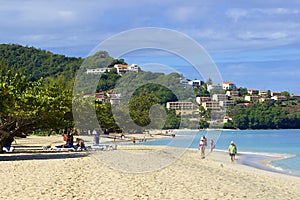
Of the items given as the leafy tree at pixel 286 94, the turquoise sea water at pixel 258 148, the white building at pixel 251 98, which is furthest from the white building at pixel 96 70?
the leafy tree at pixel 286 94

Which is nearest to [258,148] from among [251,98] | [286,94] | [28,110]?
[28,110]

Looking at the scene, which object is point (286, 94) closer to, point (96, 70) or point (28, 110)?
point (28, 110)

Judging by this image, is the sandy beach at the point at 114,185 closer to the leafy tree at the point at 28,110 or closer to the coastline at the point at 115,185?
the coastline at the point at 115,185

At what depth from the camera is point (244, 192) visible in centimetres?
1392

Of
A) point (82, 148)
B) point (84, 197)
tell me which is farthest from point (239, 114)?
point (84, 197)

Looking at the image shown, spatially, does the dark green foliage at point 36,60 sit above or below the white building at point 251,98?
above

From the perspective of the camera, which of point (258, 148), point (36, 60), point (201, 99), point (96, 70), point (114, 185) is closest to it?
point (114, 185)

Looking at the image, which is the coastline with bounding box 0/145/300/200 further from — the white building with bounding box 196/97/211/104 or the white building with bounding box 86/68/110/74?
the white building with bounding box 86/68/110/74

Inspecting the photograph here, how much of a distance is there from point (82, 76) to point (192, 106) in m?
5.71

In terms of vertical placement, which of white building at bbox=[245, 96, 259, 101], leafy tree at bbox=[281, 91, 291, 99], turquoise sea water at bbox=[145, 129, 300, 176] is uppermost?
leafy tree at bbox=[281, 91, 291, 99]

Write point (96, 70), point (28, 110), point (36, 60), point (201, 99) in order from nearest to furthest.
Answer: point (201, 99), point (96, 70), point (28, 110), point (36, 60)

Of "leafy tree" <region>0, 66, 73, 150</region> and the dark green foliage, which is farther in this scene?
the dark green foliage

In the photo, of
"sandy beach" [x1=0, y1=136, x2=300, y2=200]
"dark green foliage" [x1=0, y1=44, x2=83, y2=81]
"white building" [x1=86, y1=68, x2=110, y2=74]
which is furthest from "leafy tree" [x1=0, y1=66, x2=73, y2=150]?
"dark green foliage" [x1=0, y1=44, x2=83, y2=81]

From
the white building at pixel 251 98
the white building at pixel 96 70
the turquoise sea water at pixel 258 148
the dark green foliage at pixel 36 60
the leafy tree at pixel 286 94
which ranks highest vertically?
the dark green foliage at pixel 36 60
